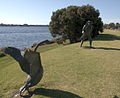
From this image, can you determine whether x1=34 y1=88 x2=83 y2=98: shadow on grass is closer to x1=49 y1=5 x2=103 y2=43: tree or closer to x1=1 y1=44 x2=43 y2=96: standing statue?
x1=1 y1=44 x2=43 y2=96: standing statue

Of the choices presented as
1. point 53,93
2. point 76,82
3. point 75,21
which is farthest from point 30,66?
point 75,21

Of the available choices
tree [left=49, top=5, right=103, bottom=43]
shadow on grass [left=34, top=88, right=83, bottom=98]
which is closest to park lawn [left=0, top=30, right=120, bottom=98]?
shadow on grass [left=34, top=88, right=83, bottom=98]

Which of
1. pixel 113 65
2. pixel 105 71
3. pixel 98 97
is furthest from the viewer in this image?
pixel 113 65

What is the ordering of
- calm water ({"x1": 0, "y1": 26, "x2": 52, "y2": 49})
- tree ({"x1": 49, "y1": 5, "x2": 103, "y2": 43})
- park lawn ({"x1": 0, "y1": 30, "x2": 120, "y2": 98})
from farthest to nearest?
calm water ({"x1": 0, "y1": 26, "x2": 52, "y2": 49})
tree ({"x1": 49, "y1": 5, "x2": 103, "y2": 43})
park lawn ({"x1": 0, "y1": 30, "x2": 120, "y2": 98})

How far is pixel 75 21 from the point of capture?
27953 mm

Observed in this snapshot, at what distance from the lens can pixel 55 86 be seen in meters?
7.84

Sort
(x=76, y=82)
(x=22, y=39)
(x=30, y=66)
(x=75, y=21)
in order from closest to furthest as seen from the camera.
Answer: (x=30, y=66) → (x=76, y=82) → (x=75, y=21) → (x=22, y=39)

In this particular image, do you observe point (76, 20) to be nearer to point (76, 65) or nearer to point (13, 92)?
point (76, 65)

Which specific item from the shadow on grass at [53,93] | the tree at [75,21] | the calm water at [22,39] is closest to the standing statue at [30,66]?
the shadow on grass at [53,93]

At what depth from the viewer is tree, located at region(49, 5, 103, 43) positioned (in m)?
27.9

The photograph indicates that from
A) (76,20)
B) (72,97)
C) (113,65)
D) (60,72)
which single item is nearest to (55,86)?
(72,97)

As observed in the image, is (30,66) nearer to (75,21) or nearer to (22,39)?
(75,21)

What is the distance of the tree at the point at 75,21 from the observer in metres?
27.9

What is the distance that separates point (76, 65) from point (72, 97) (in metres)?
4.26
